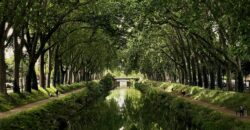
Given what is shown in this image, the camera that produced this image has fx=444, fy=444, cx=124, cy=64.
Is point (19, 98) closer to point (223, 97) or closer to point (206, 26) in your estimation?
point (206, 26)

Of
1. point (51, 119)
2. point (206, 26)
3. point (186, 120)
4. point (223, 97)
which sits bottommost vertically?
point (186, 120)

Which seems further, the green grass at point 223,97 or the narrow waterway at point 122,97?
the narrow waterway at point 122,97

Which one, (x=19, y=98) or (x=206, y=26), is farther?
(x=19, y=98)

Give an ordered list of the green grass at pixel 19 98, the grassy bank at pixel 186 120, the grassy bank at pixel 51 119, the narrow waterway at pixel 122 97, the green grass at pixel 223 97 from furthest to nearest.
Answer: the narrow waterway at pixel 122 97, the green grass at pixel 19 98, the green grass at pixel 223 97, the grassy bank at pixel 186 120, the grassy bank at pixel 51 119

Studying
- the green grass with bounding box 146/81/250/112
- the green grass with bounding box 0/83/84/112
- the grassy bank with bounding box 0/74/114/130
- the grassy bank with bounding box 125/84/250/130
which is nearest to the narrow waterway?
the grassy bank with bounding box 125/84/250/130

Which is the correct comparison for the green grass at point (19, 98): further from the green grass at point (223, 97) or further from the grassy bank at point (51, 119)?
the green grass at point (223, 97)

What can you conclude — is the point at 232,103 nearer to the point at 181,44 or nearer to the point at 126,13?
the point at 126,13

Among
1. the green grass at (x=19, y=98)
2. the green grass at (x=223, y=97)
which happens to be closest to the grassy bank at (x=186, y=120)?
the green grass at (x=223, y=97)

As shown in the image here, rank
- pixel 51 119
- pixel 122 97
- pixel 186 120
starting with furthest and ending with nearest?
pixel 122 97 < pixel 186 120 < pixel 51 119

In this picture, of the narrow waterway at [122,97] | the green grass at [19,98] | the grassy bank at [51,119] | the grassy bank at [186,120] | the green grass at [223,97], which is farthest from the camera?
the narrow waterway at [122,97]

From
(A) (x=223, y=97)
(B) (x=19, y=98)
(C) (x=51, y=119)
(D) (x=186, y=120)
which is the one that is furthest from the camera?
(B) (x=19, y=98)

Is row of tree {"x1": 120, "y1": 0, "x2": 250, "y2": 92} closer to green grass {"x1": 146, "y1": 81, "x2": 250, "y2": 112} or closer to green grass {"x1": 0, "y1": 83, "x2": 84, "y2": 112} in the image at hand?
green grass {"x1": 146, "y1": 81, "x2": 250, "y2": 112}

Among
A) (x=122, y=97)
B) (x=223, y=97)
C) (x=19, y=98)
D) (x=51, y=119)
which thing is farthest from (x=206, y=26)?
(x=122, y=97)

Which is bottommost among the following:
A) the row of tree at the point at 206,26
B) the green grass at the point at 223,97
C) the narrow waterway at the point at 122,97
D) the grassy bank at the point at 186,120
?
the narrow waterway at the point at 122,97
